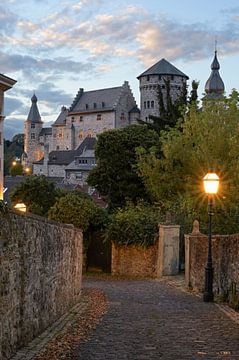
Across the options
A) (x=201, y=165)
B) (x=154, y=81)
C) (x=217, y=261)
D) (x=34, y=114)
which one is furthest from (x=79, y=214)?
(x=34, y=114)

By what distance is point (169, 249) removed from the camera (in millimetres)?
25328

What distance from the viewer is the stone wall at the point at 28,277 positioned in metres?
7.10

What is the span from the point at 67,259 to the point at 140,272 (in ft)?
48.2

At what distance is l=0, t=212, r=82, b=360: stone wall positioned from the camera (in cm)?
710

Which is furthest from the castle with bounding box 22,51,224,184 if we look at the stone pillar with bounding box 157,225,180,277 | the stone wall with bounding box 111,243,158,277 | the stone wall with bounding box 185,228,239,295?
the stone wall with bounding box 185,228,239,295

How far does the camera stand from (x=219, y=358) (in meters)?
7.52

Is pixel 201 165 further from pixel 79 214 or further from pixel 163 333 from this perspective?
pixel 163 333

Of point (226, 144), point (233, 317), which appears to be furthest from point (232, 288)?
point (226, 144)

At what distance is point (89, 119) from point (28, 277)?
138 m

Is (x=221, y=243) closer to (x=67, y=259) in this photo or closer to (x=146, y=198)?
(x=67, y=259)

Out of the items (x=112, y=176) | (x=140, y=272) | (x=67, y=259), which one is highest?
(x=112, y=176)

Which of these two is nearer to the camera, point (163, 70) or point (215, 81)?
point (215, 81)

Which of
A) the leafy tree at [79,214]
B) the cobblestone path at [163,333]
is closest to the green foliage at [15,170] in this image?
the leafy tree at [79,214]

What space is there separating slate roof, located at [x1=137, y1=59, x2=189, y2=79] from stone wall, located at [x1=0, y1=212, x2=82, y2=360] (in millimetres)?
121097
